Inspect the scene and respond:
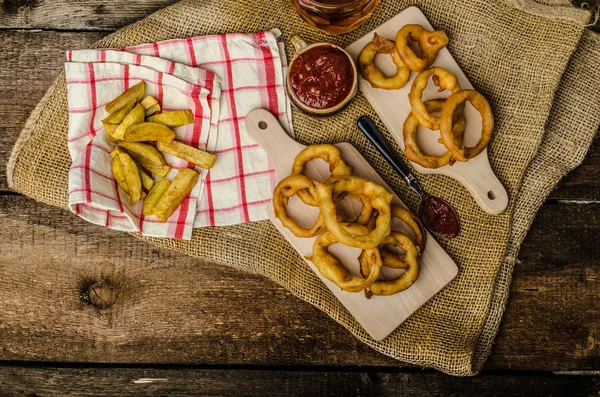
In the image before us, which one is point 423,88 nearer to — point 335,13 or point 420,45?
point 420,45

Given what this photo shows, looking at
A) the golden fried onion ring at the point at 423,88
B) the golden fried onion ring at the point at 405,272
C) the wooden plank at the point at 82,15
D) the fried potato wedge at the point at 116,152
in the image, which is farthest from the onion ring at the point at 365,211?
the wooden plank at the point at 82,15

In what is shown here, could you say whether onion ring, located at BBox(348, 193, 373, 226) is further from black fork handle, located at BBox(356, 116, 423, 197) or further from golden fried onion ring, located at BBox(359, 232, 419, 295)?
black fork handle, located at BBox(356, 116, 423, 197)

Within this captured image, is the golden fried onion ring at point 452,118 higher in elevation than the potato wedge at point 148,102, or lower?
higher

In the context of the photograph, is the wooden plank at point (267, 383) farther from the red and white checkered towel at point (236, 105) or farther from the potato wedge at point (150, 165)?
the potato wedge at point (150, 165)

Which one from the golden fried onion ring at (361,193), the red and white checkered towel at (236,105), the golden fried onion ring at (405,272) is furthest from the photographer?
the red and white checkered towel at (236,105)

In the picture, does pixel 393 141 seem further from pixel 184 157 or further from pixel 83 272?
pixel 83 272

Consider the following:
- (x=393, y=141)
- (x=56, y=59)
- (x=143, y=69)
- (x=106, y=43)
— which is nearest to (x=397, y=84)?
(x=393, y=141)

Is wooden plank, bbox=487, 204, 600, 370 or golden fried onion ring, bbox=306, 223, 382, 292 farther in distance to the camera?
wooden plank, bbox=487, 204, 600, 370

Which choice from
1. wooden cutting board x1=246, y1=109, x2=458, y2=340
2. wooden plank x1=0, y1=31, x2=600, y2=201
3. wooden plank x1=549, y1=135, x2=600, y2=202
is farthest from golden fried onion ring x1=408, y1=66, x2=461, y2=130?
wooden plank x1=0, y1=31, x2=600, y2=201
